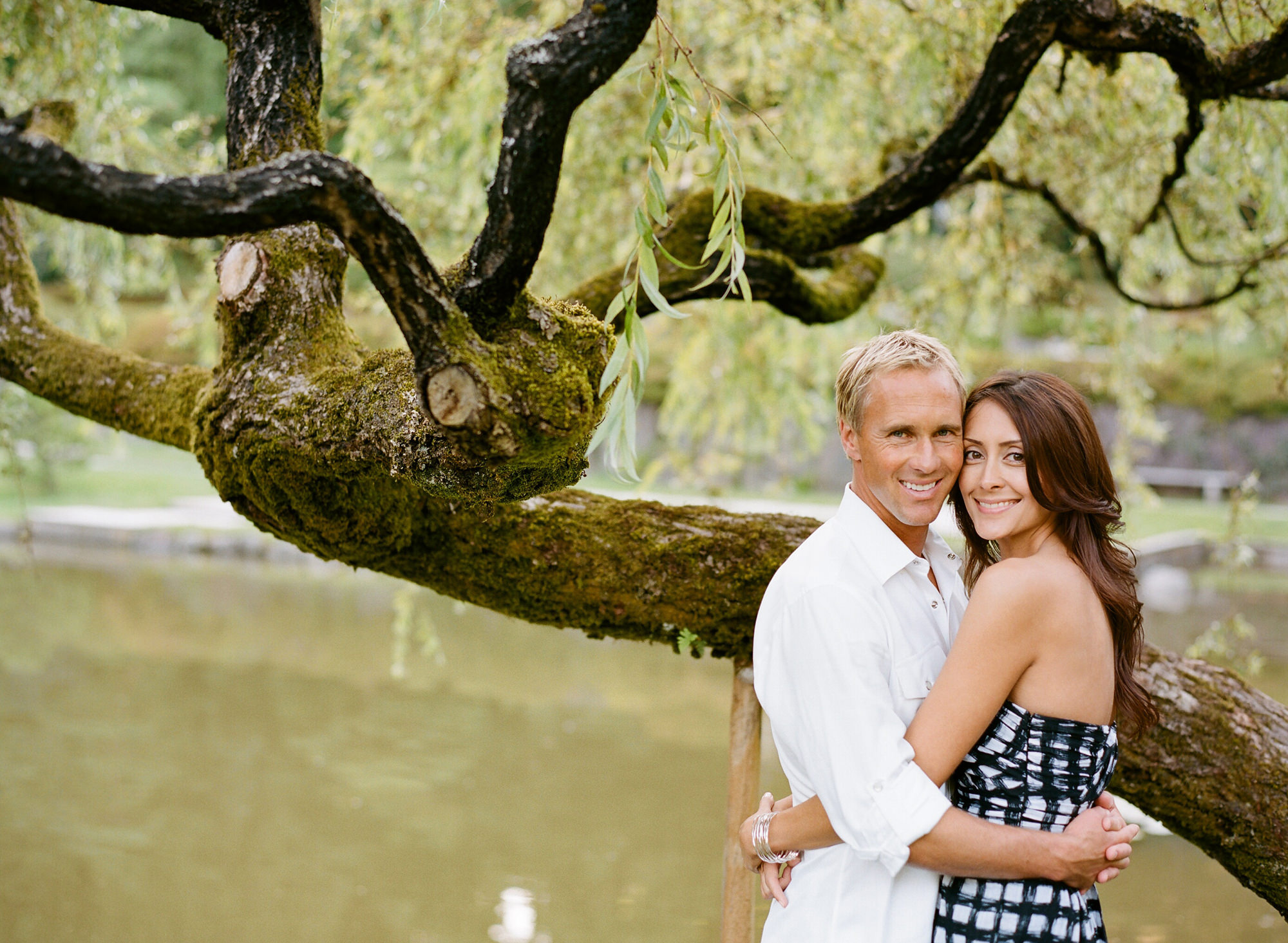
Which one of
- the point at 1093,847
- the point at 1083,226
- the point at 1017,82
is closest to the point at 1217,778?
the point at 1093,847

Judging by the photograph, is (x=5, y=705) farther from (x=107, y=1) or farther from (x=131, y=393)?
(x=107, y=1)

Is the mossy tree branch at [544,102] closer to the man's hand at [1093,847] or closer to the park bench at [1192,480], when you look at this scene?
the man's hand at [1093,847]

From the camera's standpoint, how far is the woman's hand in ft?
5.87

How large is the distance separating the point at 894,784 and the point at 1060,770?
276mm

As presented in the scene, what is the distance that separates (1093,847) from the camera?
1574mm

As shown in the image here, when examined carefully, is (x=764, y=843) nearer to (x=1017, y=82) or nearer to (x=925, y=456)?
(x=925, y=456)

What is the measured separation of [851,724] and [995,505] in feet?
1.53

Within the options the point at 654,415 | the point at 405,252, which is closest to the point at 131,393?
the point at 405,252

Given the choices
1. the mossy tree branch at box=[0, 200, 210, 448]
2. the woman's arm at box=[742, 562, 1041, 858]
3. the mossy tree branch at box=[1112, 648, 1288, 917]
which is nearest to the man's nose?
the woman's arm at box=[742, 562, 1041, 858]

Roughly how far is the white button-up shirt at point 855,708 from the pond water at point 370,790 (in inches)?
107

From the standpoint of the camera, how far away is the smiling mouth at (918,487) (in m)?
1.75

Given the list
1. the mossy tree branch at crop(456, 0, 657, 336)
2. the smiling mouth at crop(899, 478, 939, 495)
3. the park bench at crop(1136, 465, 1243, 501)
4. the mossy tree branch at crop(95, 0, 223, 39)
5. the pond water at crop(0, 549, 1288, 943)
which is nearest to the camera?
the mossy tree branch at crop(456, 0, 657, 336)

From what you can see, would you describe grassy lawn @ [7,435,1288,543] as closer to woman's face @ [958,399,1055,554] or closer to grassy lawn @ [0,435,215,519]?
grassy lawn @ [0,435,215,519]

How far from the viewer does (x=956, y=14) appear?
363 centimetres
